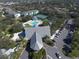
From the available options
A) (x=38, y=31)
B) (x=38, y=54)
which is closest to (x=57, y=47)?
(x=38, y=54)

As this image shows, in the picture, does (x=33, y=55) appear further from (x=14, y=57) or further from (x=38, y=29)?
(x=38, y=29)

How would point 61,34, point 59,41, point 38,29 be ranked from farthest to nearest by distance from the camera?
point 61,34 < point 38,29 < point 59,41

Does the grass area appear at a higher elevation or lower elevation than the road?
higher

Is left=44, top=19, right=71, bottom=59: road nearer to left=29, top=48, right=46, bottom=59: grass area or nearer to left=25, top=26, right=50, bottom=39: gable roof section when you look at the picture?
left=29, top=48, right=46, bottom=59: grass area

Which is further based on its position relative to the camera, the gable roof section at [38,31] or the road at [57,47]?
the gable roof section at [38,31]

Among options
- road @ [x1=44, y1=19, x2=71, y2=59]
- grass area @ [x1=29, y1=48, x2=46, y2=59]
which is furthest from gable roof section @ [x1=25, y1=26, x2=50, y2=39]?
grass area @ [x1=29, y1=48, x2=46, y2=59]

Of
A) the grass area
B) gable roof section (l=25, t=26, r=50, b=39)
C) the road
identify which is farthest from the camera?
gable roof section (l=25, t=26, r=50, b=39)

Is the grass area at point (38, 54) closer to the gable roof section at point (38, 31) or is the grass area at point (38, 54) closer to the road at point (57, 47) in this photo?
the road at point (57, 47)

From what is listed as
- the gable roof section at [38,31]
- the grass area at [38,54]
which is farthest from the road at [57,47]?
the gable roof section at [38,31]

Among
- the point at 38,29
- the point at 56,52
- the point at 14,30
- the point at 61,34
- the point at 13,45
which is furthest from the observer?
the point at 14,30

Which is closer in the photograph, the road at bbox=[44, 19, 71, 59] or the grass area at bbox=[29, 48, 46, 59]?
the grass area at bbox=[29, 48, 46, 59]


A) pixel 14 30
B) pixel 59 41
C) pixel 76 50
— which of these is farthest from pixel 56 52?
pixel 14 30
